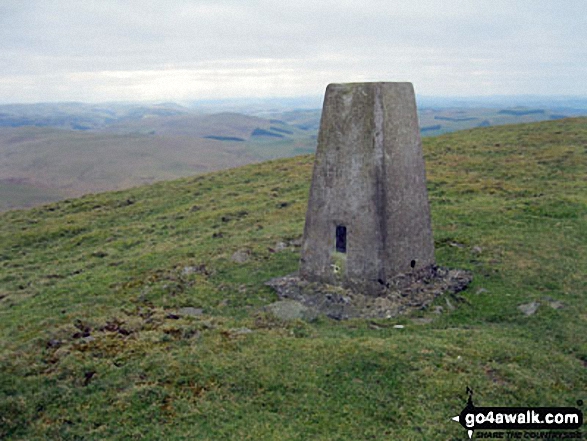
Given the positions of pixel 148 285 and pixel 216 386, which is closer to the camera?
pixel 216 386

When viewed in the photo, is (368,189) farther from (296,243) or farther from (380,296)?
(296,243)

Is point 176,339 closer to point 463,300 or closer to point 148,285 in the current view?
point 148,285

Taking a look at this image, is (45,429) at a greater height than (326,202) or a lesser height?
lesser

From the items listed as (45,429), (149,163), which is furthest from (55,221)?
(149,163)

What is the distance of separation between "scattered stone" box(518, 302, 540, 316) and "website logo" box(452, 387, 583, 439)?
4931 millimetres

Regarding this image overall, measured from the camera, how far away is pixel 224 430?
9.20 m

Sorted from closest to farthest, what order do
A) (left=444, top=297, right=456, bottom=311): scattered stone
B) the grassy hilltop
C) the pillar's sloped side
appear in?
the grassy hilltop, the pillar's sloped side, (left=444, top=297, right=456, bottom=311): scattered stone

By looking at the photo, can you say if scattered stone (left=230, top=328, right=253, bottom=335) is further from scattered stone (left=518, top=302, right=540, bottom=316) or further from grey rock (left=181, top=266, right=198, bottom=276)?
scattered stone (left=518, top=302, right=540, bottom=316)

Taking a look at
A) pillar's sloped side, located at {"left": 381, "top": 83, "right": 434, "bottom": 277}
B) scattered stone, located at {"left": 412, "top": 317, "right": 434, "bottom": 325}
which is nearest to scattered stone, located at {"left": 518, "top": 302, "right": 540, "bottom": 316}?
scattered stone, located at {"left": 412, "top": 317, "right": 434, "bottom": 325}

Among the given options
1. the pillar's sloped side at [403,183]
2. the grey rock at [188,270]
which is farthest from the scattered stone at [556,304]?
the grey rock at [188,270]

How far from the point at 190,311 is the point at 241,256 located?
570 cm

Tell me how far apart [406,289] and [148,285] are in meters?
9.39

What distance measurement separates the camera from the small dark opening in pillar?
51.3 ft

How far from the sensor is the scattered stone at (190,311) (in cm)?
1497
